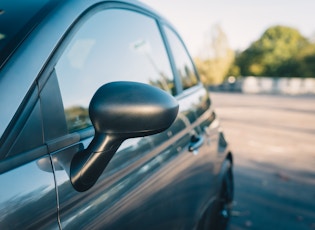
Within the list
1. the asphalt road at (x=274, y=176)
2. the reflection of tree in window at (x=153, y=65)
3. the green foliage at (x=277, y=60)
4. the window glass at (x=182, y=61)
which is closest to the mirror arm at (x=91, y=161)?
the reflection of tree in window at (x=153, y=65)

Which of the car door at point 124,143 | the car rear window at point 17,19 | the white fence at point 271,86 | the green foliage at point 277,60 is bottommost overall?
the green foliage at point 277,60

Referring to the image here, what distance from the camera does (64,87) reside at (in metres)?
1.12

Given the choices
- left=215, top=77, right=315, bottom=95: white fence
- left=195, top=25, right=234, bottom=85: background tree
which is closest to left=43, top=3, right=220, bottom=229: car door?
left=215, top=77, right=315, bottom=95: white fence

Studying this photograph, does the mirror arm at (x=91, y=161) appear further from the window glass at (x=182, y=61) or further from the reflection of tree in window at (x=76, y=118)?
the window glass at (x=182, y=61)

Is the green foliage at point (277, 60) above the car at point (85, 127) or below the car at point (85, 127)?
below

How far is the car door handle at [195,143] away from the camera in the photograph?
190 centimetres

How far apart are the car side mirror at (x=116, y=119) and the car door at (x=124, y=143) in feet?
0.20

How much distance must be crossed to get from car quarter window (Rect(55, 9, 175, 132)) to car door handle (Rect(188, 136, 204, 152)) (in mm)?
365

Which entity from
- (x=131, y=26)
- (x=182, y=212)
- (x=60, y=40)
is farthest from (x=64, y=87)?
(x=182, y=212)

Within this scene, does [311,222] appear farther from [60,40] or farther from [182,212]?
[60,40]

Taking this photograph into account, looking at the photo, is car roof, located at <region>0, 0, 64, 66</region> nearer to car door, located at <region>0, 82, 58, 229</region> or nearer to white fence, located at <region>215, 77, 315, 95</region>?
car door, located at <region>0, 82, 58, 229</region>

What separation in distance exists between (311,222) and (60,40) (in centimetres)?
346

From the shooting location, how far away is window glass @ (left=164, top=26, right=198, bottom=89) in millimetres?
2352

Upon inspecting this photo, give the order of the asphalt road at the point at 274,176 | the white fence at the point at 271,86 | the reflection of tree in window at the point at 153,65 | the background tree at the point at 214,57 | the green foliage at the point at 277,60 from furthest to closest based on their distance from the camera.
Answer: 1. the background tree at the point at 214,57
2. the green foliage at the point at 277,60
3. the white fence at the point at 271,86
4. the asphalt road at the point at 274,176
5. the reflection of tree in window at the point at 153,65
